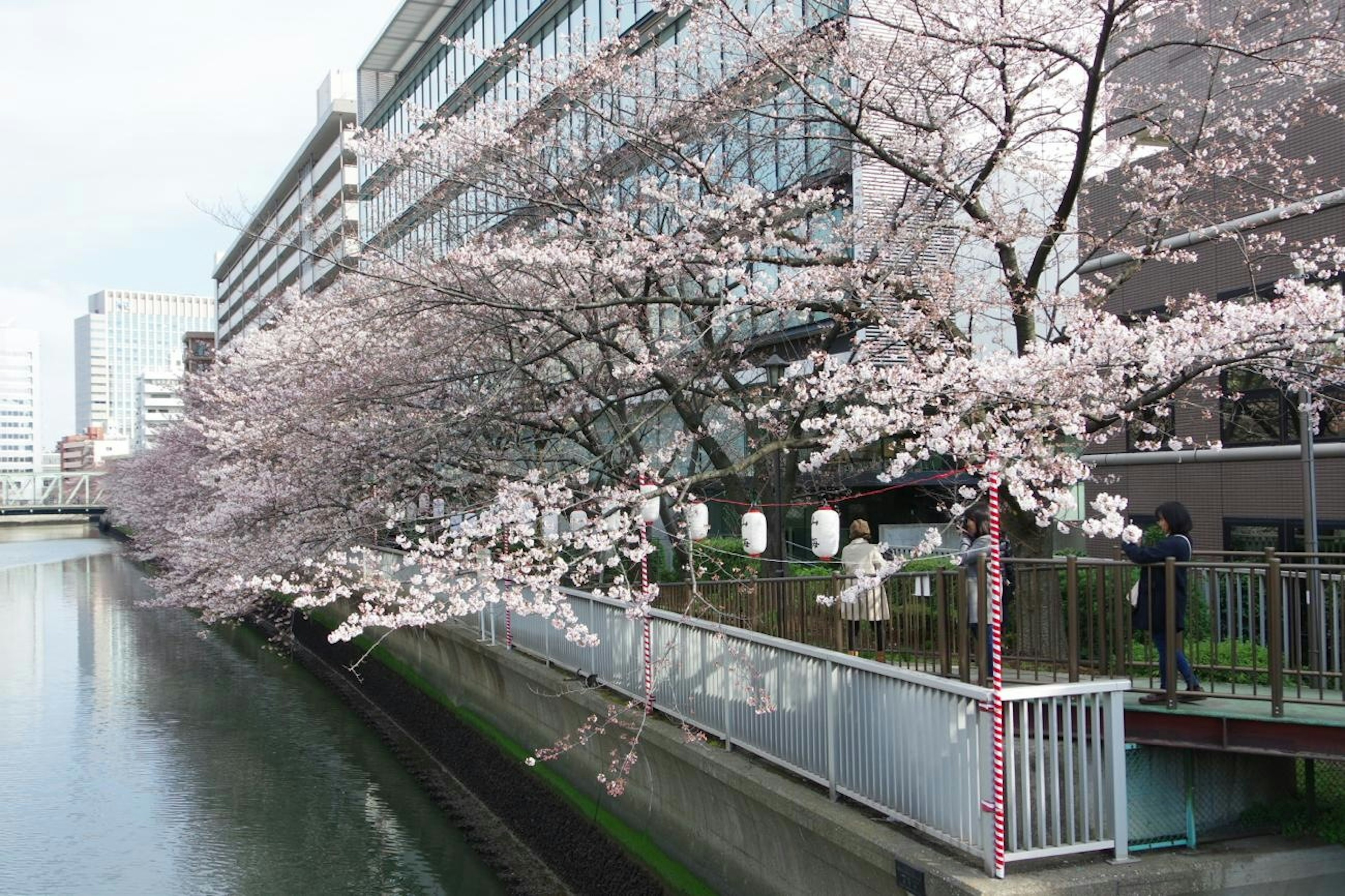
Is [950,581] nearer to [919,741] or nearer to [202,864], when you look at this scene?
[919,741]

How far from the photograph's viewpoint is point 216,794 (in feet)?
57.3

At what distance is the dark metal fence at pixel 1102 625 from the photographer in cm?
736

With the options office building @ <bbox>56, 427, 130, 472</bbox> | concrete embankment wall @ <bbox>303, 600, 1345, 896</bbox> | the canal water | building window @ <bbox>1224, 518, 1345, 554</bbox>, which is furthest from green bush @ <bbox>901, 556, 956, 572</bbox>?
office building @ <bbox>56, 427, 130, 472</bbox>

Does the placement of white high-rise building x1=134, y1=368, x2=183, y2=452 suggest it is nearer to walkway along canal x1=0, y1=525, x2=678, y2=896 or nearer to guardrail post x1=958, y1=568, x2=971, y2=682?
walkway along canal x1=0, y1=525, x2=678, y2=896

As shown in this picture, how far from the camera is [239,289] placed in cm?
8850

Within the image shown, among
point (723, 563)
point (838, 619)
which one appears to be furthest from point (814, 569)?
point (838, 619)

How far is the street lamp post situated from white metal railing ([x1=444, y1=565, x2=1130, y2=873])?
13.2ft

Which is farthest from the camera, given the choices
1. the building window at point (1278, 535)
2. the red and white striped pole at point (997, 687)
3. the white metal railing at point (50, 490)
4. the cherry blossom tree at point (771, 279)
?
the white metal railing at point (50, 490)

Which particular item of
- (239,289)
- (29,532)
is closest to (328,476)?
(239,289)

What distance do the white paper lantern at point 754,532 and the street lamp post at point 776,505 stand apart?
59.9 inches

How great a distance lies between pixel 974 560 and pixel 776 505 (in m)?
3.98

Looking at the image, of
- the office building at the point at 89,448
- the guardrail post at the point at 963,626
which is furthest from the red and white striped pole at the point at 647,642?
Answer: the office building at the point at 89,448

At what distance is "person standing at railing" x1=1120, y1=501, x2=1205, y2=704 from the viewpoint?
7645 millimetres

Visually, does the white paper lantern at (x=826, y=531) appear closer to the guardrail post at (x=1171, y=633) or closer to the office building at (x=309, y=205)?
the guardrail post at (x=1171, y=633)
